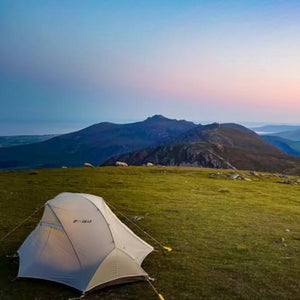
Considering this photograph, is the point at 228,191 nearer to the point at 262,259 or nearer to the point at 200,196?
the point at 200,196

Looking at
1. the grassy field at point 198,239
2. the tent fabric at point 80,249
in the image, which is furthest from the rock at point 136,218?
the tent fabric at point 80,249

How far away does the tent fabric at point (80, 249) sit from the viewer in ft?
55.5

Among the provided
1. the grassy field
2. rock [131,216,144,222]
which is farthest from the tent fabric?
rock [131,216,144,222]

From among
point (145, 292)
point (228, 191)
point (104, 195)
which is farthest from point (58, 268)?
point (228, 191)

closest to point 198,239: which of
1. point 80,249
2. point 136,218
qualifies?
point 136,218

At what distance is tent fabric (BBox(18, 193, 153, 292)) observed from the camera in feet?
55.5

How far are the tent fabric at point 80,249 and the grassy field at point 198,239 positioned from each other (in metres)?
0.61

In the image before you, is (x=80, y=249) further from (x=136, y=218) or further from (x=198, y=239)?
(x=136, y=218)

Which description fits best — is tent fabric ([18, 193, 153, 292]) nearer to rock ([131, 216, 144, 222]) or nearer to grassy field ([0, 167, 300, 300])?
grassy field ([0, 167, 300, 300])

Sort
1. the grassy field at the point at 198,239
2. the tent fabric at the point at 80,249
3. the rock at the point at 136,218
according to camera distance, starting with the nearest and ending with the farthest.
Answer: the grassy field at the point at 198,239 → the tent fabric at the point at 80,249 → the rock at the point at 136,218

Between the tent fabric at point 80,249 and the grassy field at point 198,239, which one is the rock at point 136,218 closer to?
the grassy field at point 198,239

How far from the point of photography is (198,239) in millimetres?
25328

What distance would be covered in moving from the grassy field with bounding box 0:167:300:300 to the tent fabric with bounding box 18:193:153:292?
606 millimetres

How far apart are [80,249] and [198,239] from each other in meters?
10.7
